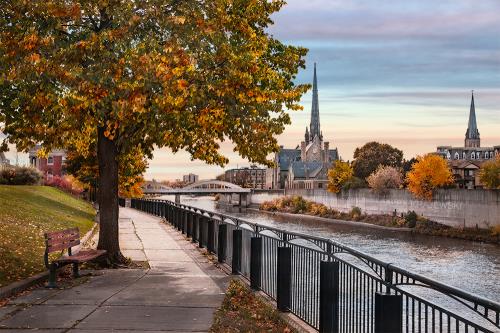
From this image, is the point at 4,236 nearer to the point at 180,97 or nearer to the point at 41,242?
the point at 41,242

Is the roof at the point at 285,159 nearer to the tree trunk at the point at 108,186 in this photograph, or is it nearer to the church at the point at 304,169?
the church at the point at 304,169

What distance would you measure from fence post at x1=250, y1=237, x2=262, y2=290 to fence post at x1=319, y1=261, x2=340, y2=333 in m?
3.85

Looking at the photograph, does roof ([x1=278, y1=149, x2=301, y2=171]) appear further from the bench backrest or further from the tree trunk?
the bench backrest

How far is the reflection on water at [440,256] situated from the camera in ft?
119

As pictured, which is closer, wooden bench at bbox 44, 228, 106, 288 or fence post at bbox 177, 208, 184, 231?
wooden bench at bbox 44, 228, 106, 288

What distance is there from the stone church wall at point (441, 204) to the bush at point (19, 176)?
43.1 metres

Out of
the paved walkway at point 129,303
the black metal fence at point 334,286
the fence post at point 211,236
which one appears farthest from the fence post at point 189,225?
the black metal fence at point 334,286

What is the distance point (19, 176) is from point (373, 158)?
7345cm

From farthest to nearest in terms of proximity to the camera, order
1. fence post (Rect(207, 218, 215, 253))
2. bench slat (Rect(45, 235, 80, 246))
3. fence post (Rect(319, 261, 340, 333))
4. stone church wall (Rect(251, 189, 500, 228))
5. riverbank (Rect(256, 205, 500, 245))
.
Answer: stone church wall (Rect(251, 189, 500, 228)), riverbank (Rect(256, 205, 500, 245)), fence post (Rect(207, 218, 215, 253)), bench slat (Rect(45, 235, 80, 246)), fence post (Rect(319, 261, 340, 333))

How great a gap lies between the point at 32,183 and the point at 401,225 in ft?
145

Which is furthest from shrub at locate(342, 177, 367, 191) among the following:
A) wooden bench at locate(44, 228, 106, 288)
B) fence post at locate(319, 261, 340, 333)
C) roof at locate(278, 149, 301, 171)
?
roof at locate(278, 149, 301, 171)

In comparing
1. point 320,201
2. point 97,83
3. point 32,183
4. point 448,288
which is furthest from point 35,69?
point 320,201

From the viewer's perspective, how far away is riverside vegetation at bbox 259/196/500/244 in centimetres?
6441

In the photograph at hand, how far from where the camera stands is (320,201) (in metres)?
107
